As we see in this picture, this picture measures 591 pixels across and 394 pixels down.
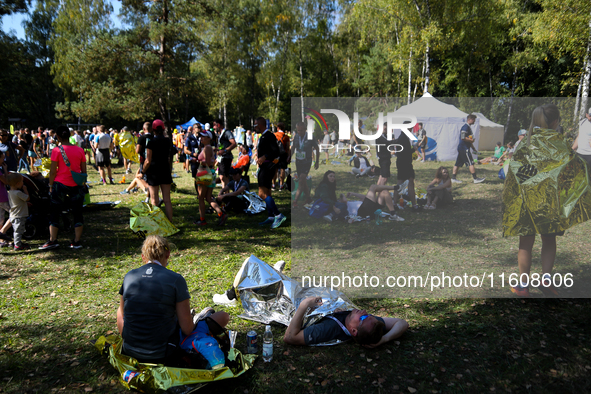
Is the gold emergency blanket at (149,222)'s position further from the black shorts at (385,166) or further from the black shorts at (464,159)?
the black shorts at (464,159)

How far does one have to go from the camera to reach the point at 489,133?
14.4 feet

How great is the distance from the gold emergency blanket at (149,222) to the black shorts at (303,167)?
2.92m

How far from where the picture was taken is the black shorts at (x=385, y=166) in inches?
188

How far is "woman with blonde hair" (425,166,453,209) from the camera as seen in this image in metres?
4.81

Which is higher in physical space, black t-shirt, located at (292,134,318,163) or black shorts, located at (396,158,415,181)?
black t-shirt, located at (292,134,318,163)

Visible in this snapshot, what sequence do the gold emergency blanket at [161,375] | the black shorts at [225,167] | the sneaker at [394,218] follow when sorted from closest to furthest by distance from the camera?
the gold emergency blanket at [161,375] < the sneaker at [394,218] < the black shorts at [225,167]

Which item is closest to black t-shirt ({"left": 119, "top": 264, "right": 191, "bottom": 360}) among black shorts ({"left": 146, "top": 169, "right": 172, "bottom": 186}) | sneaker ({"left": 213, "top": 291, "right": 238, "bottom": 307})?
sneaker ({"left": 213, "top": 291, "right": 238, "bottom": 307})

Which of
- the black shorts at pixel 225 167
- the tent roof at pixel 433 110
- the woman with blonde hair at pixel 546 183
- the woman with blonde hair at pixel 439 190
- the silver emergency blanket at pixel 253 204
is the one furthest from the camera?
the black shorts at pixel 225 167

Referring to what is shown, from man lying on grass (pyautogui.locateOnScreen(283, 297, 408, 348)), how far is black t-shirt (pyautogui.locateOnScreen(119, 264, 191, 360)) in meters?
1.10

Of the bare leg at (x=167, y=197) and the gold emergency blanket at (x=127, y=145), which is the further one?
the gold emergency blanket at (x=127, y=145)

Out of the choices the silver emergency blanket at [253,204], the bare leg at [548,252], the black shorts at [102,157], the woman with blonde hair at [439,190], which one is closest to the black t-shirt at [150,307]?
the woman with blonde hair at [439,190]

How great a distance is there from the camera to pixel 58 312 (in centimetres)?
391

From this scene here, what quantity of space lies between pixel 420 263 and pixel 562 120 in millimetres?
2288

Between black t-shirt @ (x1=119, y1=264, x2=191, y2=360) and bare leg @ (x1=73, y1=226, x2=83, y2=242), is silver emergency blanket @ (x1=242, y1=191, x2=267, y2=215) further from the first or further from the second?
black t-shirt @ (x1=119, y1=264, x2=191, y2=360)
